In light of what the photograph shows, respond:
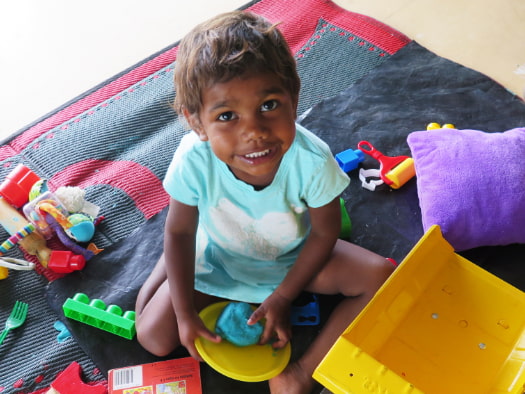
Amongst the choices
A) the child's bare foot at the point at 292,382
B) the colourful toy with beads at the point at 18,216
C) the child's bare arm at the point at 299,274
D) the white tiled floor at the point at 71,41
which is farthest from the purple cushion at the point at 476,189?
the white tiled floor at the point at 71,41

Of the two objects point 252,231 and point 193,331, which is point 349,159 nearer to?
point 252,231

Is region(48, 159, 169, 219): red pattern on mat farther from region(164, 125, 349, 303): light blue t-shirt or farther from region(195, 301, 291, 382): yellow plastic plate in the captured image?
region(195, 301, 291, 382): yellow plastic plate

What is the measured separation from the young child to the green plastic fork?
0.77 feet

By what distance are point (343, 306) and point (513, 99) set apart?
2.46ft

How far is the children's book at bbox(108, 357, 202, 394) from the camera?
3.01 ft

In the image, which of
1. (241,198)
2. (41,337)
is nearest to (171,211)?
(241,198)

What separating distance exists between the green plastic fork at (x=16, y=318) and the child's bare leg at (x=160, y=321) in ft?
0.76

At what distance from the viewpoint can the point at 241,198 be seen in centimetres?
82

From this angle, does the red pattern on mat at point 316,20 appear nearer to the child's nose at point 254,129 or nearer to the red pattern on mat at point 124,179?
the red pattern on mat at point 124,179

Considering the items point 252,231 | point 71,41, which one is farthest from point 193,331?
point 71,41

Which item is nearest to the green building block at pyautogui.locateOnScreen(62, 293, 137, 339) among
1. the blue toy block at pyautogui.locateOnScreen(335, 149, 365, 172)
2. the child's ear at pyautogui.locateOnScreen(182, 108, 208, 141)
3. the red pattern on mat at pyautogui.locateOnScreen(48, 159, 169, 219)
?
the red pattern on mat at pyautogui.locateOnScreen(48, 159, 169, 219)

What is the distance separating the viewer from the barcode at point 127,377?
3.03 ft

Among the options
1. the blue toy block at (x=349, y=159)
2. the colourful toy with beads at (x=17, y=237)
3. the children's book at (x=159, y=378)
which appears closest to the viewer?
the children's book at (x=159, y=378)

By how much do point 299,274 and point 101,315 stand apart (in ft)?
1.23
